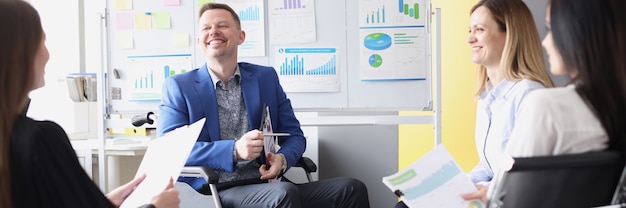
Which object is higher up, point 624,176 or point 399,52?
point 399,52

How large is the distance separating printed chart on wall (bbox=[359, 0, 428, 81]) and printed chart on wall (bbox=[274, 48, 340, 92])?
0.23 meters

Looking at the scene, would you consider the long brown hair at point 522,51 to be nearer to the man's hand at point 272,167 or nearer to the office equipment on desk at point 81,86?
the man's hand at point 272,167

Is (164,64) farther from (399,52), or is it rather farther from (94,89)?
(399,52)

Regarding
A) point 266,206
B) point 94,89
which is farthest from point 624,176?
point 94,89

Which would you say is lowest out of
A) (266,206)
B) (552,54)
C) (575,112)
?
(266,206)

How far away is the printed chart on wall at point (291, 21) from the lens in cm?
331

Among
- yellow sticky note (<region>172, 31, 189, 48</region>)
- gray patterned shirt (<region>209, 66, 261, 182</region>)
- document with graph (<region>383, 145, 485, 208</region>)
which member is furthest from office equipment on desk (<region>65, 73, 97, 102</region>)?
document with graph (<region>383, 145, 485, 208</region>)

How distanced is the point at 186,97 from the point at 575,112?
179cm

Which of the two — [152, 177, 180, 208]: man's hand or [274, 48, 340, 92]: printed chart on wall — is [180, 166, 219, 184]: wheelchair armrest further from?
[274, 48, 340, 92]: printed chart on wall

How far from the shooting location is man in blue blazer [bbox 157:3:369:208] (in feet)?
8.11

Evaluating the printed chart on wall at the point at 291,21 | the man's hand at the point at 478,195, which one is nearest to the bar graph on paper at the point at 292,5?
the printed chart on wall at the point at 291,21

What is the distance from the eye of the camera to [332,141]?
3.73m

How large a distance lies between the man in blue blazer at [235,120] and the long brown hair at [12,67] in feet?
4.14

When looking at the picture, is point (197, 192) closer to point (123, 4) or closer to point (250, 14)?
point (250, 14)
